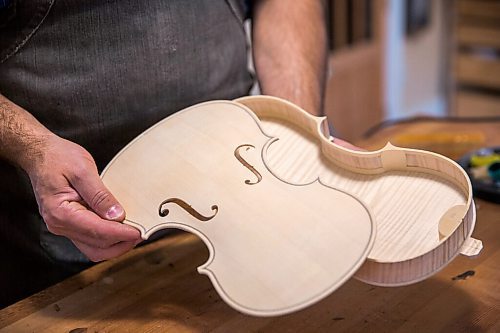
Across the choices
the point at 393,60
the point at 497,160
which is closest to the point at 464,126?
the point at 497,160

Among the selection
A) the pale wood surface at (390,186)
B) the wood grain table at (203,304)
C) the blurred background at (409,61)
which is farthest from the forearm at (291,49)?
the blurred background at (409,61)

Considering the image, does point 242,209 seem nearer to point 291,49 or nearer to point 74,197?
point 74,197

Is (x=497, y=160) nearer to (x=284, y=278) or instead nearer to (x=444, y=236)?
(x=444, y=236)

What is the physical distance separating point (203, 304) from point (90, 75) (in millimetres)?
362

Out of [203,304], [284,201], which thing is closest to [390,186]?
[284,201]

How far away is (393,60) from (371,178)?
2.43 meters

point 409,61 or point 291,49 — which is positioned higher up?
point 291,49

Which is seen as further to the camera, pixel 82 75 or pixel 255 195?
pixel 82 75

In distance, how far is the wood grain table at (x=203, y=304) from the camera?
852 mm

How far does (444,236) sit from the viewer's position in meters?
0.71

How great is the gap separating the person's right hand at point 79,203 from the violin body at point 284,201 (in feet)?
0.07

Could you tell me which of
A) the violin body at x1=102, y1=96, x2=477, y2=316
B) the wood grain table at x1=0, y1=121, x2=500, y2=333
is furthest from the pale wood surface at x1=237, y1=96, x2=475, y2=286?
the wood grain table at x1=0, y1=121, x2=500, y2=333

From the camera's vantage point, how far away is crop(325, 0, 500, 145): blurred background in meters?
2.68

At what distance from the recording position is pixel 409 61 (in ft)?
10.7
